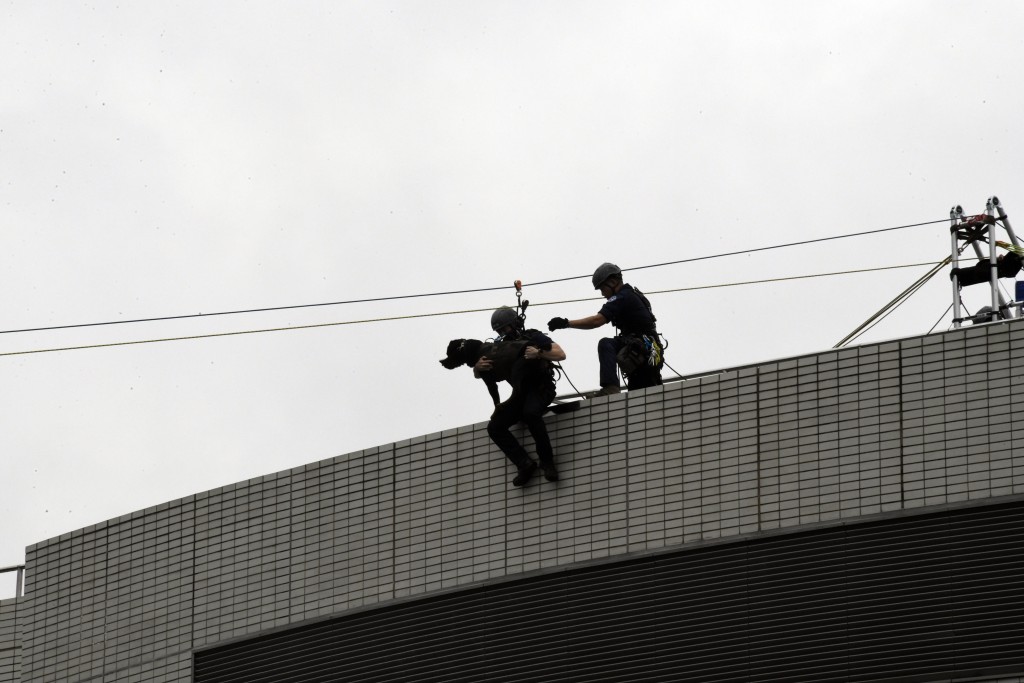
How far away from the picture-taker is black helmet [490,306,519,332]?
14.3 meters

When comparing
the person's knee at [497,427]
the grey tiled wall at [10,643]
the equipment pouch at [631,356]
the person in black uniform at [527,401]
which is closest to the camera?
the person in black uniform at [527,401]

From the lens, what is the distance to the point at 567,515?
1368 cm

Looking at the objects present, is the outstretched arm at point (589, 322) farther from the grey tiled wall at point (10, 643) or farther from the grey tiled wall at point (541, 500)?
the grey tiled wall at point (10, 643)

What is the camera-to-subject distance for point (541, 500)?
13.8m

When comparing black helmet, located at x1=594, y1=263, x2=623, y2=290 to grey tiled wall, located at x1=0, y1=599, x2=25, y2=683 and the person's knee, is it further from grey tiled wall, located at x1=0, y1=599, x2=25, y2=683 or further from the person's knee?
grey tiled wall, located at x1=0, y1=599, x2=25, y2=683

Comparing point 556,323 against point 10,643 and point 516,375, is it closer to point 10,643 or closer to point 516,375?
point 516,375

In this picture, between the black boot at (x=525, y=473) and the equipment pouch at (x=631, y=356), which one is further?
the equipment pouch at (x=631, y=356)

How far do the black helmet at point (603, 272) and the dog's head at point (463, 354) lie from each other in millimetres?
998

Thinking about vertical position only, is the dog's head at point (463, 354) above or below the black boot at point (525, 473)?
above

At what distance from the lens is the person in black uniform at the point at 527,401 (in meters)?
13.8

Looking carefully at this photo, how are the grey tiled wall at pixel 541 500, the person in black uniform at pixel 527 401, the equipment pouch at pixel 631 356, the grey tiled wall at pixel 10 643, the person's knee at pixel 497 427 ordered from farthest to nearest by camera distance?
1. the grey tiled wall at pixel 10 643
2. the equipment pouch at pixel 631 356
3. the person's knee at pixel 497 427
4. the person in black uniform at pixel 527 401
5. the grey tiled wall at pixel 541 500

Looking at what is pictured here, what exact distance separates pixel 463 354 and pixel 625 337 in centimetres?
122

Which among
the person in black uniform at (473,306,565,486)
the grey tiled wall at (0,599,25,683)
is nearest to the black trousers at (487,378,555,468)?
the person in black uniform at (473,306,565,486)

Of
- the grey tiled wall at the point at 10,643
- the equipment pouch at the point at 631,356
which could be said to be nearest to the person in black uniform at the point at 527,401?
the equipment pouch at the point at 631,356
